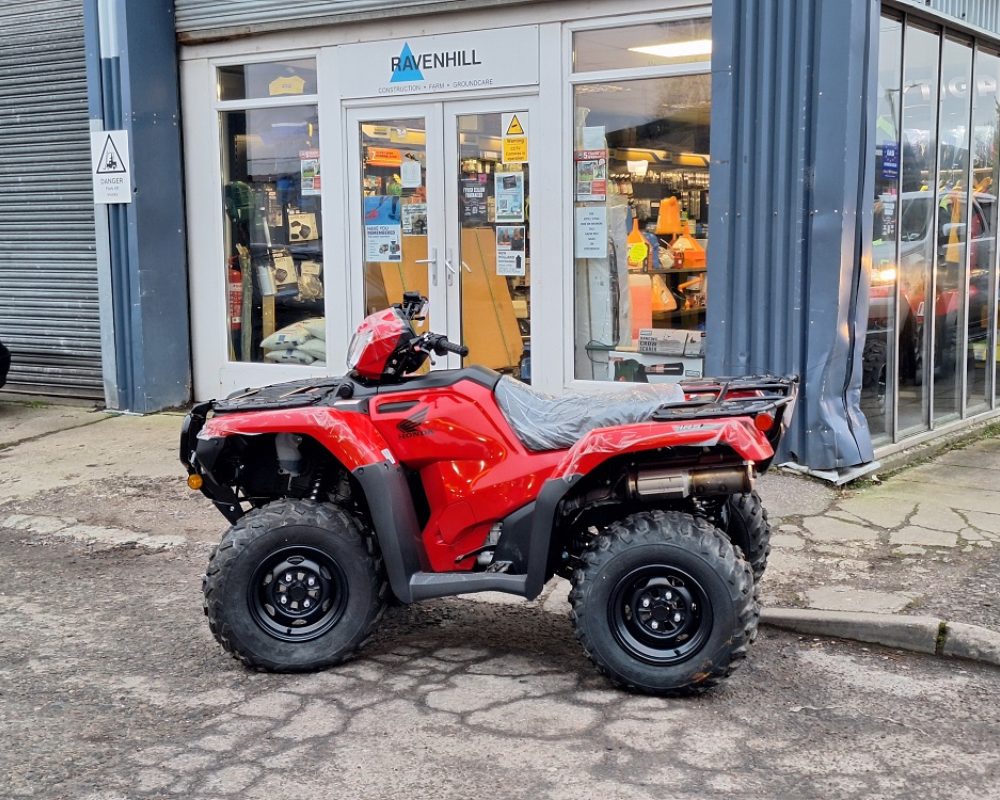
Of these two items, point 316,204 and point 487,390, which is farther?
point 316,204

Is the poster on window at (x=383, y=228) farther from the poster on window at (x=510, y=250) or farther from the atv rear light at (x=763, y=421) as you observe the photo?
the atv rear light at (x=763, y=421)

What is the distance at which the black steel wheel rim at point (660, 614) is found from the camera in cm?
438

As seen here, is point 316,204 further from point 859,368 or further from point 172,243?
point 859,368

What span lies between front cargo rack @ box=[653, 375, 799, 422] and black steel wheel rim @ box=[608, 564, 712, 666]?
57 cm

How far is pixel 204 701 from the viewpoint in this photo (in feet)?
14.9

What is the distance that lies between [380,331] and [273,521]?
32.8 inches

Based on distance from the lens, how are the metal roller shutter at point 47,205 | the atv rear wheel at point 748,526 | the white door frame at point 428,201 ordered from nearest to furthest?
the atv rear wheel at point 748,526, the white door frame at point 428,201, the metal roller shutter at point 47,205

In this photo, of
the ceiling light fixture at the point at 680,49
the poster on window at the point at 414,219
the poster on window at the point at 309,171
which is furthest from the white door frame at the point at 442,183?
the ceiling light fixture at the point at 680,49

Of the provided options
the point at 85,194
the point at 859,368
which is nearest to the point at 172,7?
the point at 85,194

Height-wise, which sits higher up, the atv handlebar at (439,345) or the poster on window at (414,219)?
the poster on window at (414,219)

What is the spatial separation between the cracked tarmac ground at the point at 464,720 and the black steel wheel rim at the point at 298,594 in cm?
20

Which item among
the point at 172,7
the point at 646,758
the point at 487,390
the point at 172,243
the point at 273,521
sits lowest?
the point at 646,758

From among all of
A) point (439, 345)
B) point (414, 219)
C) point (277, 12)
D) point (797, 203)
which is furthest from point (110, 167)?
point (439, 345)

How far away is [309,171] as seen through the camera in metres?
9.91
